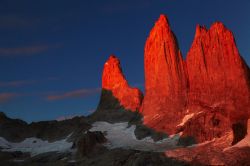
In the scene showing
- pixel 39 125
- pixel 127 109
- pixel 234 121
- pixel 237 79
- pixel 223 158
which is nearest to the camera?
pixel 223 158

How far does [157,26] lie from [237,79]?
22.1 m

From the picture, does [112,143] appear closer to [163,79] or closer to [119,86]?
[163,79]

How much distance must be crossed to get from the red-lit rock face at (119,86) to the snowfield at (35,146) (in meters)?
17.4

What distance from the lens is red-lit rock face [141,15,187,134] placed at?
90.0 meters

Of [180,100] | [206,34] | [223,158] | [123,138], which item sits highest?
[206,34]

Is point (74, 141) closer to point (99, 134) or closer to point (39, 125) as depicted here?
point (99, 134)

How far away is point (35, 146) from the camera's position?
11069 cm

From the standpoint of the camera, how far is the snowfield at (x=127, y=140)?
81.4m

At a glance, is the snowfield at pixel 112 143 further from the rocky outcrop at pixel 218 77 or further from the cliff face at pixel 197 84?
the rocky outcrop at pixel 218 77

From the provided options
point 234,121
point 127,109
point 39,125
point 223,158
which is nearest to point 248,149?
point 223,158

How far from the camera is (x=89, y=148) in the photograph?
84.5m

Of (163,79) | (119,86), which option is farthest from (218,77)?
(119,86)

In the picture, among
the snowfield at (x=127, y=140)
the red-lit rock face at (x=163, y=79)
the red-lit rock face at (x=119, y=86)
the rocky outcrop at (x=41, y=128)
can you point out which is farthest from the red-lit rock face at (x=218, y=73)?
the rocky outcrop at (x=41, y=128)

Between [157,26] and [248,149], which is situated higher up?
[157,26]
